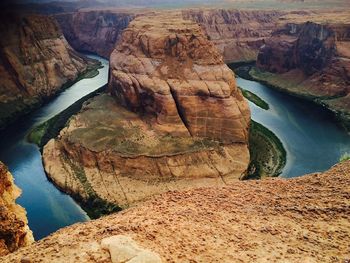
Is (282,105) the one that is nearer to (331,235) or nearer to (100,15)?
(331,235)

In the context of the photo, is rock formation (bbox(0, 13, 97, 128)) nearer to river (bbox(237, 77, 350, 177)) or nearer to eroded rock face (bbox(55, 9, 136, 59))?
eroded rock face (bbox(55, 9, 136, 59))

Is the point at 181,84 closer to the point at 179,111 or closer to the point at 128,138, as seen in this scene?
the point at 179,111

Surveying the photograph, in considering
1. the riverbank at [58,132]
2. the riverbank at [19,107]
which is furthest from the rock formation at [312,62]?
the riverbank at [19,107]

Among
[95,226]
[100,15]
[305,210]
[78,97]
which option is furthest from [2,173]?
[100,15]

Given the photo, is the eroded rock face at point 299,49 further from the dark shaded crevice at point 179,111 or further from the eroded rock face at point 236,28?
the dark shaded crevice at point 179,111

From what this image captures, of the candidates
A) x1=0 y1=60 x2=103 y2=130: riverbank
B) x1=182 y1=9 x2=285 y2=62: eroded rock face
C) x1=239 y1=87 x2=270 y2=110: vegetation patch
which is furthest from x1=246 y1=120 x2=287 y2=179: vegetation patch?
x1=182 y1=9 x2=285 y2=62: eroded rock face

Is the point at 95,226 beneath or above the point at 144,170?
above
